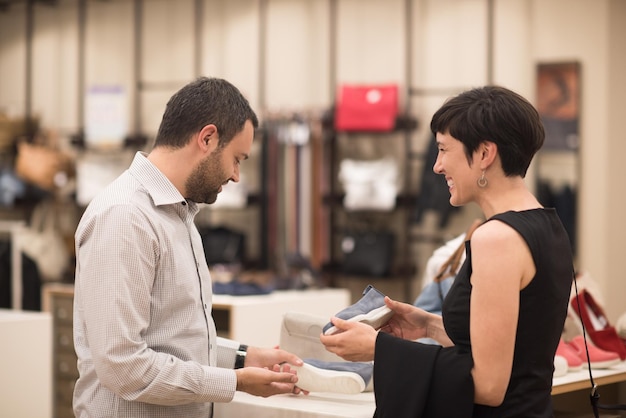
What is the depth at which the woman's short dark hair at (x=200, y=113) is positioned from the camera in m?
2.37

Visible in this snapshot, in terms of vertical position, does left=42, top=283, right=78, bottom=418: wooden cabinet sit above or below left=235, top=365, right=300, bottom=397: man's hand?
below

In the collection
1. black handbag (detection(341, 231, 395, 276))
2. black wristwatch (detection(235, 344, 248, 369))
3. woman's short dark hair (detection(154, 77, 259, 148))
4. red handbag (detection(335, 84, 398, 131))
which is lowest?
black handbag (detection(341, 231, 395, 276))

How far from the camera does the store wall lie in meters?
6.71

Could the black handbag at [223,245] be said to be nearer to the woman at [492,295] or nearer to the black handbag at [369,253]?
the black handbag at [369,253]

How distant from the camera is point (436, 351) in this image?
217 centimetres

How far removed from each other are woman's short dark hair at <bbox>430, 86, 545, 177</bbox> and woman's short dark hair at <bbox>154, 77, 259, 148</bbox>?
0.55m

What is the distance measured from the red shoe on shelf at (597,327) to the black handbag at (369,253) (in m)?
3.61

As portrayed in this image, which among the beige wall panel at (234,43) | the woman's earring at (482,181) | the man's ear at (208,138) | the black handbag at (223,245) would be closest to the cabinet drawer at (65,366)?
the black handbag at (223,245)

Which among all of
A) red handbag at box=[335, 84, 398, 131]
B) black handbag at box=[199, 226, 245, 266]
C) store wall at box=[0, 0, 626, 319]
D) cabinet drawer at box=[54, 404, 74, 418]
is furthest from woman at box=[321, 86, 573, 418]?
black handbag at box=[199, 226, 245, 266]

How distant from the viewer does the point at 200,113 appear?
237 cm

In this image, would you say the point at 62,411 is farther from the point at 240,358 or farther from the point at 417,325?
the point at 417,325

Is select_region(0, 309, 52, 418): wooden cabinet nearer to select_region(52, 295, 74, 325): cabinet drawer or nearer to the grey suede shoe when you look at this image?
select_region(52, 295, 74, 325): cabinet drawer

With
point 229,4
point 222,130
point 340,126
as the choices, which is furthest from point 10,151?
point 222,130

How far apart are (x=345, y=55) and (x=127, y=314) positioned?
6.02 metres
